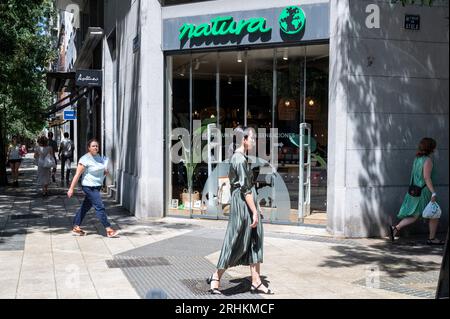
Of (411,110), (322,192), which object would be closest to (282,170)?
(322,192)

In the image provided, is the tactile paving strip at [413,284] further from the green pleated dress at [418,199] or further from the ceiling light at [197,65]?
the ceiling light at [197,65]

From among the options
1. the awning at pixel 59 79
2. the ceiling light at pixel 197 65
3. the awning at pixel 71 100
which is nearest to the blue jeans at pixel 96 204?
the ceiling light at pixel 197 65

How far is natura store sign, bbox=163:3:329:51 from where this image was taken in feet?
33.6

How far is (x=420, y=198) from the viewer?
30.5 ft

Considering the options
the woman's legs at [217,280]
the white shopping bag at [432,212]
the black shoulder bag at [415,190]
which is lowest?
the woman's legs at [217,280]

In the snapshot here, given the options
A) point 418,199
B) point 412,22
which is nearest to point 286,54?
point 412,22

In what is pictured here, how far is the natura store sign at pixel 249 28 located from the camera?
403 inches

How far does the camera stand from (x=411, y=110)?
10.1 m

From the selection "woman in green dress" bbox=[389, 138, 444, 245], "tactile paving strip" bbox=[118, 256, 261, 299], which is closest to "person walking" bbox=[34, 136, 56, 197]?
"tactile paving strip" bbox=[118, 256, 261, 299]

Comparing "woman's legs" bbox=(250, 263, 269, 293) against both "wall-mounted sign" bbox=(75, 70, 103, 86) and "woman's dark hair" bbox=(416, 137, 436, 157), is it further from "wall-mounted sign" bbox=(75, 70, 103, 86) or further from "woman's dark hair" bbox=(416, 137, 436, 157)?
"wall-mounted sign" bbox=(75, 70, 103, 86)

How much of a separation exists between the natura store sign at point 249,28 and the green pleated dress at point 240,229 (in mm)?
4995

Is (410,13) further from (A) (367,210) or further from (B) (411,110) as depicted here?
(A) (367,210)

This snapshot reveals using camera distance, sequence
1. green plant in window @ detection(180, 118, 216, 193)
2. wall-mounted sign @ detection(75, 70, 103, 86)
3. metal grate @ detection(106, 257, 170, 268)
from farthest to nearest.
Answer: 1. wall-mounted sign @ detection(75, 70, 103, 86)
2. green plant in window @ detection(180, 118, 216, 193)
3. metal grate @ detection(106, 257, 170, 268)

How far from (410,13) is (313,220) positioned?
419cm
